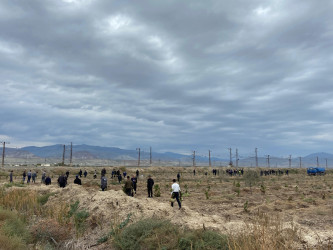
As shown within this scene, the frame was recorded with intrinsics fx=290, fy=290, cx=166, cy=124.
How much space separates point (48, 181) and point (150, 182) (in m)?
9.17

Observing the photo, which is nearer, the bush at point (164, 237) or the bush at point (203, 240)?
the bush at point (203, 240)

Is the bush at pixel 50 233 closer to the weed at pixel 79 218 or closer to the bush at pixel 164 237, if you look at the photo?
the weed at pixel 79 218

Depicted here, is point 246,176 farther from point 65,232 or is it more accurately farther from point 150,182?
point 65,232

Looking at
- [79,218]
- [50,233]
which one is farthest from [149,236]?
[79,218]

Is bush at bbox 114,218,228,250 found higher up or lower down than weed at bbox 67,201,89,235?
higher up

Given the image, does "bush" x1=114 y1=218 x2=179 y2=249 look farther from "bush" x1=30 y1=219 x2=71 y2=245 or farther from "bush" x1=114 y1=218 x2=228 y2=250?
"bush" x1=30 y1=219 x2=71 y2=245

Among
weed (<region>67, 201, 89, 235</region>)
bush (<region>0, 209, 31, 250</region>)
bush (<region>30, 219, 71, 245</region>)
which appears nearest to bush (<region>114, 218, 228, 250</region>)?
weed (<region>67, 201, 89, 235</region>)

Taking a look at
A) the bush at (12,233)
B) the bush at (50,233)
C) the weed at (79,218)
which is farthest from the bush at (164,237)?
the bush at (12,233)

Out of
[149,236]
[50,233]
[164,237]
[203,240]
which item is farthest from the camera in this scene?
[50,233]

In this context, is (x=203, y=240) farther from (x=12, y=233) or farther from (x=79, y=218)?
(x=12, y=233)

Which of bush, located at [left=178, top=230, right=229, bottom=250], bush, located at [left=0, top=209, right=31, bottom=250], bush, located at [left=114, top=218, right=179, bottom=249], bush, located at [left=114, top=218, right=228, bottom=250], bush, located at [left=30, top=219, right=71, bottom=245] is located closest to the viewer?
bush, located at [left=178, top=230, right=229, bottom=250]

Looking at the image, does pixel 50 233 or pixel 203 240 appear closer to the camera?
pixel 203 240

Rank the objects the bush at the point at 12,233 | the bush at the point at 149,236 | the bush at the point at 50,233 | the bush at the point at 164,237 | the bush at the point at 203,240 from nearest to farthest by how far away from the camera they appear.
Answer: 1. the bush at the point at 203,240
2. the bush at the point at 164,237
3. the bush at the point at 149,236
4. the bush at the point at 12,233
5. the bush at the point at 50,233

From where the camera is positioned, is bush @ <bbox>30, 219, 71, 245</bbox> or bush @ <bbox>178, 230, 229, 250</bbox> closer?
bush @ <bbox>178, 230, 229, 250</bbox>
